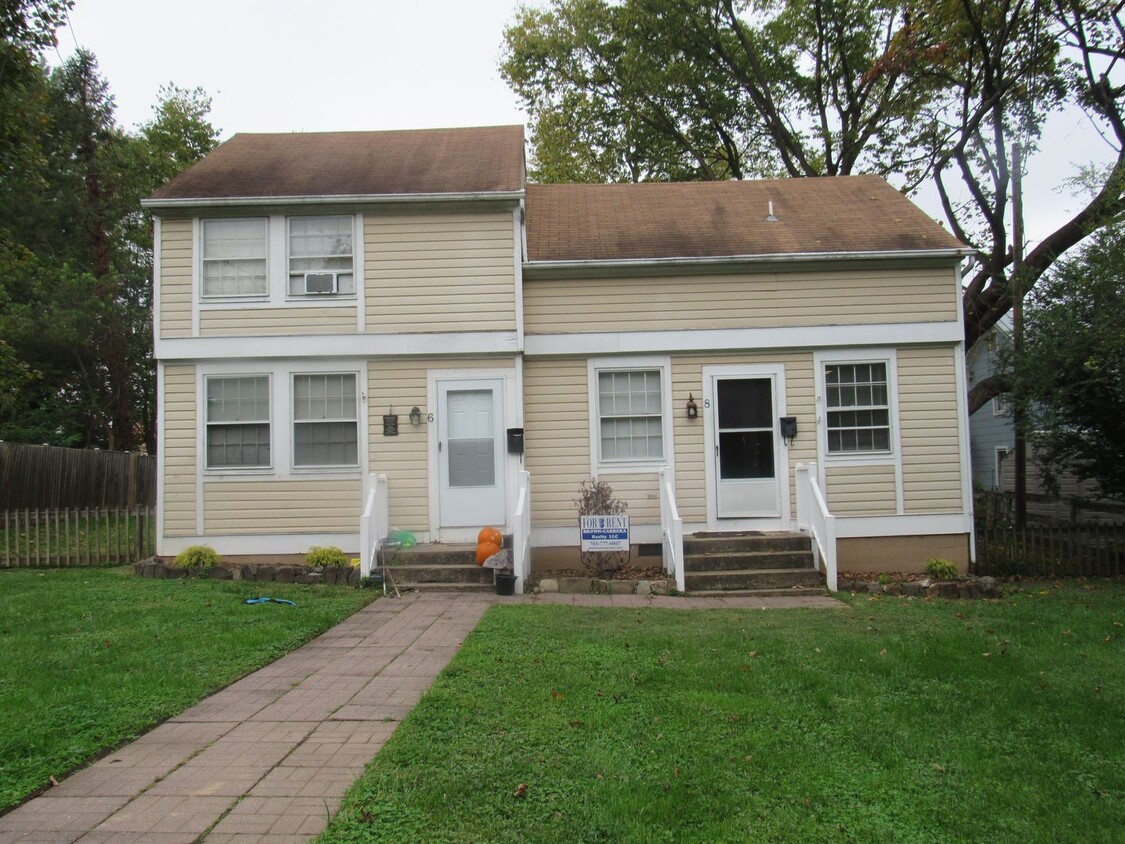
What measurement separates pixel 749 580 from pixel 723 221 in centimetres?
566

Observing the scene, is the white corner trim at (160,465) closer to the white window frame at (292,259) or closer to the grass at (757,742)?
the white window frame at (292,259)

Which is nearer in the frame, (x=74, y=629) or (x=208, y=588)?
(x=74, y=629)

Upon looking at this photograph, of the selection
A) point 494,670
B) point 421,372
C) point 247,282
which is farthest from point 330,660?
point 247,282

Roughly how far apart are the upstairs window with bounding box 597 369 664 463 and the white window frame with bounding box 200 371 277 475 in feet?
14.5

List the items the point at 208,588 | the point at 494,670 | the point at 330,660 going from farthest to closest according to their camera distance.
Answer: the point at 208,588
the point at 330,660
the point at 494,670

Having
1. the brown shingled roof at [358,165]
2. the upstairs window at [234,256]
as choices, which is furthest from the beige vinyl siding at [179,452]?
the brown shingled roof at [358,165]

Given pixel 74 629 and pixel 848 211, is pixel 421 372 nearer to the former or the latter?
pixel 74 629

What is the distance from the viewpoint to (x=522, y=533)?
1009 cm

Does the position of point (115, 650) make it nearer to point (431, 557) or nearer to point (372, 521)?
point (372, 521)

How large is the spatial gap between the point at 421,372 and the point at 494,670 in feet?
19.7

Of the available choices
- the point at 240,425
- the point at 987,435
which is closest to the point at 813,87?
the point at 987,435

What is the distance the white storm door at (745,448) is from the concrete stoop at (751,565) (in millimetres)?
579

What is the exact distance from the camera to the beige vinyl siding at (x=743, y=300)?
1171 cm

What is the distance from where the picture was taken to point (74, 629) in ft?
23.9
